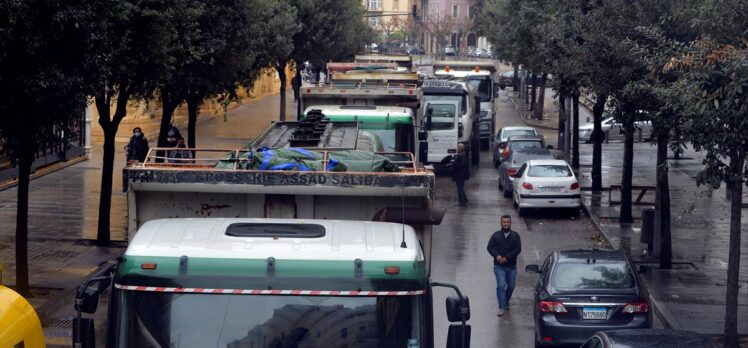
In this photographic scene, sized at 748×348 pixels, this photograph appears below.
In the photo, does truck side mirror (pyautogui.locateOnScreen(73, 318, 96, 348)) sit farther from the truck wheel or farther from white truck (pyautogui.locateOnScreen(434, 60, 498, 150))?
white truck (pyautogui.locateOnScreen(434, 60, 498, 150))

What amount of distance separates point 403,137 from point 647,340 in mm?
9921

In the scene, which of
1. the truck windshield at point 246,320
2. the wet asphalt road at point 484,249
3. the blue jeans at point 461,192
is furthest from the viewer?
the blue jeans at point 461,192

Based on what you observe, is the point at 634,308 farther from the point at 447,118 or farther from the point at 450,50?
the point at 450,50

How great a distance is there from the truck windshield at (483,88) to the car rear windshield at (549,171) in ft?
59.7

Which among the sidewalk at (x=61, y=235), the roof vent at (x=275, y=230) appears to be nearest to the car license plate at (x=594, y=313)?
the sidewalk at (x=61, y=235)

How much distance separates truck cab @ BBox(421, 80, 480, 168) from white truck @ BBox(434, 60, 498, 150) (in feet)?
24.1

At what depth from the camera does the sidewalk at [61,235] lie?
17.2 meters

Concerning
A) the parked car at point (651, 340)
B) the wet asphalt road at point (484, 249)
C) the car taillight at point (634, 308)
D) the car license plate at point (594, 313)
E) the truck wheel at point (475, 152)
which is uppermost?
the truck wheel at point (475, 152)

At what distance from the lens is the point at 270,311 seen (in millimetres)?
7070

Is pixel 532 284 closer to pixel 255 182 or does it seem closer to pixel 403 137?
pixel 403 137

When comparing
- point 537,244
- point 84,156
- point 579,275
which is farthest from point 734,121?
point 84,156

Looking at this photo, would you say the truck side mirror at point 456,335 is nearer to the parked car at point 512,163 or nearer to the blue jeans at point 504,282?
the blue jeans at point 504,282

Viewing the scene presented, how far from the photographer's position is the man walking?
58.6 feet

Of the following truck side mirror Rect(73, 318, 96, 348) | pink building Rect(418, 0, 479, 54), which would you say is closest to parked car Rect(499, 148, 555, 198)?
truck side mirror Rect(73, 318, 96, 348)
